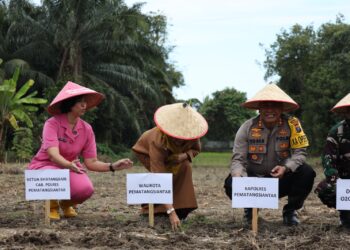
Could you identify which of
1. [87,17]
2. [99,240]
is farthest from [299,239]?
[87,17]

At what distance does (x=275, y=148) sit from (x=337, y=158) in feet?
1.71

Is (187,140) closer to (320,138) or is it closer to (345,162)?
(345,162)

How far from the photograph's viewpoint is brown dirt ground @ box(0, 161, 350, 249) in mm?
3906

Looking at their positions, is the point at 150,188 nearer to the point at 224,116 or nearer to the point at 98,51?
the point at 98,51

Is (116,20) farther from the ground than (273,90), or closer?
farther from the ground

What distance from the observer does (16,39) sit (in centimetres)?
2514

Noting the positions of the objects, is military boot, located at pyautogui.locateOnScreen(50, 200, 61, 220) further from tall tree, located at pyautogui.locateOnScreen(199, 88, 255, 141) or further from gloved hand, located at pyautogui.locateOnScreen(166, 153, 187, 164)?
tall tree, located at pyautogui.locateOnScreen(199, 88, 255, 141)

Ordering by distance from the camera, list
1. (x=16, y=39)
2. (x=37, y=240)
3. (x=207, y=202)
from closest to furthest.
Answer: (x=37, y=240), (x=207, y=202), (x=16, y=39)

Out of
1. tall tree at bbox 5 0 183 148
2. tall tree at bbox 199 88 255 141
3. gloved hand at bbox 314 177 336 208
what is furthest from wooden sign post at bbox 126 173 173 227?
tall tree at bbox 199 88 255 141

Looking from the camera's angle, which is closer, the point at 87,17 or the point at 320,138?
the point at 87,17

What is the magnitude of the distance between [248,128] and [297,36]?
1163 inches

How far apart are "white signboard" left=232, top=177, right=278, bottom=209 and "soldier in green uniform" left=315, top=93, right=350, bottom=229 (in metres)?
0.60

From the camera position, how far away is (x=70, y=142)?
521cm

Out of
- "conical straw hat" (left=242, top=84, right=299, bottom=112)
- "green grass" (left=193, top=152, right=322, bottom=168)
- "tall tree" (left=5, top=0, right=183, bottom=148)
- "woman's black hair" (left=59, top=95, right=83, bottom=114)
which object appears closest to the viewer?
"conical straw hat" (left=242, top=84, right=299, bottom=112)
